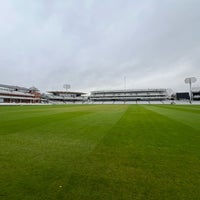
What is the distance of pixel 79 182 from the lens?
135 inches

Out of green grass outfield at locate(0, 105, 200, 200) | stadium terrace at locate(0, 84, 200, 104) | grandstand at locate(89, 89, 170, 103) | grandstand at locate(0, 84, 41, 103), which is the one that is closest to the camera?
green grass outfield at locate(0, 105, 200, 200)

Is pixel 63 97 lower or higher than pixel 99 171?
higher

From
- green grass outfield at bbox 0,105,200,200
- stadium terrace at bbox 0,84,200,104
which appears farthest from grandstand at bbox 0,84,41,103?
green grass outfield at bbox 0,105,200,200

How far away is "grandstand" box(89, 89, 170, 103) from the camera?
359 ft

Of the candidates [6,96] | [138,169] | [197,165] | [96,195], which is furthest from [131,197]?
[6,96]

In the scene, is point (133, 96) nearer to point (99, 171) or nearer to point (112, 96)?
point (112, 96)

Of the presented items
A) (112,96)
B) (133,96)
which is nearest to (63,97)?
(112,96)

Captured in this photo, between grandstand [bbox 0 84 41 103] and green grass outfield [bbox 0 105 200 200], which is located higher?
grandstand [bbox 0 84 41 103]

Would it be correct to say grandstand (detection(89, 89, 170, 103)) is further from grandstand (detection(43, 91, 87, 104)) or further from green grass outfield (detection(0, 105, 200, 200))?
green grass outfield (detection(0, 105, 200, 200))

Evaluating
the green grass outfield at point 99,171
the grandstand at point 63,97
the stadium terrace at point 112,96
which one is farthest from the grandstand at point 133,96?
the green grass outfield at point 99,171

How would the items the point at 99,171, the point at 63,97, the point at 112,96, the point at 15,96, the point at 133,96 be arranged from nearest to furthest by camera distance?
the point at 99,171, the point at 15,96, the point at 133,96, the point at 112,96, the point at 63,97

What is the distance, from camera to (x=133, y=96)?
114750 mm

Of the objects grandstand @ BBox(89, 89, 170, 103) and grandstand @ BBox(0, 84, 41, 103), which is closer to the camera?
grandstand @ BBox(0, 84, 41, 103)

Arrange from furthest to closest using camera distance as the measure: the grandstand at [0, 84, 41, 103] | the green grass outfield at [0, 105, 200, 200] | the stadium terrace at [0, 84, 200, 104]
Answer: the stadium terrace at [0, 84, 200, 104] < the grandstand at [0, 84, 41, 103] < the green grass outfield at [0, 105, 200, 200]
